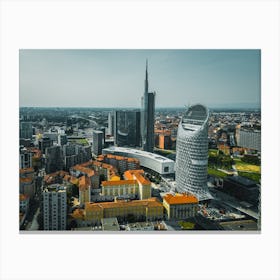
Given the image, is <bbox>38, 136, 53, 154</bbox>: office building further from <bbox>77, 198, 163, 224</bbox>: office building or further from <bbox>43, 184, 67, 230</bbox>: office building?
<bbox>77, 198, 163, 224</bbox>: office building

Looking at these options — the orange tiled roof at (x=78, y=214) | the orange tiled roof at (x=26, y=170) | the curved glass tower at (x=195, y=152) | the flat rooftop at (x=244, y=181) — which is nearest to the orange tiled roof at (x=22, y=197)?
the orange tiled roof at (x=26, y=170)

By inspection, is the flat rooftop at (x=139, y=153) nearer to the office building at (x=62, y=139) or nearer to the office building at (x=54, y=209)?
the office building at (x=62, y=139)

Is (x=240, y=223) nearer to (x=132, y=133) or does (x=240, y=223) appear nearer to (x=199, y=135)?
(x=199, y=135)

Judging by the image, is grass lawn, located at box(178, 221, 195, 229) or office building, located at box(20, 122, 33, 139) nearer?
grass lawn, located at box(178, 221, 195, 229)

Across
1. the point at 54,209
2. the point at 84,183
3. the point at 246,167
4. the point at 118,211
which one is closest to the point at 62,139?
the point at 84,183

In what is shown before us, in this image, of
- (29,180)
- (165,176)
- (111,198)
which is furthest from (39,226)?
(165,176)

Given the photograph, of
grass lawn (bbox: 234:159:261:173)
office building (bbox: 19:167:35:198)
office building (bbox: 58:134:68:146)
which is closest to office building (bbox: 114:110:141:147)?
office building (bbox: 58:134:68:146)
